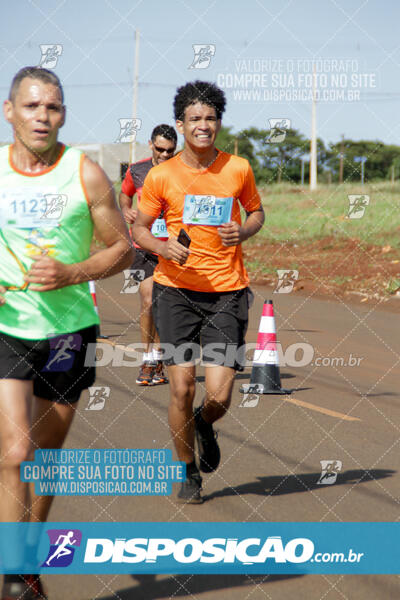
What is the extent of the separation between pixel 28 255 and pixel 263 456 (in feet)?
11.1

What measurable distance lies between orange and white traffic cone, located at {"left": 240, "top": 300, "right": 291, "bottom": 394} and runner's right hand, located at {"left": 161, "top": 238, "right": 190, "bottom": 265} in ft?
10.5

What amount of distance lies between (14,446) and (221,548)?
146cm

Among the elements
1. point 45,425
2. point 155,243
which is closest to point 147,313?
point 155,243

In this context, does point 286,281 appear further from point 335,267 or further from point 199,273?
point 199,273

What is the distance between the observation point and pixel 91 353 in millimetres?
4191

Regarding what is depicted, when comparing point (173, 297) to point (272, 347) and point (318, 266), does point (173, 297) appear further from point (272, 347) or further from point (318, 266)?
point (318, 266)

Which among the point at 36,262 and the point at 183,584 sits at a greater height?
the point at 36,262

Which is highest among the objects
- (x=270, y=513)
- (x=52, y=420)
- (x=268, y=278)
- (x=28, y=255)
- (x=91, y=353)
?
(x=28, y=255)

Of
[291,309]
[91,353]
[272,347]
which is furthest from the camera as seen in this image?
[291,309]

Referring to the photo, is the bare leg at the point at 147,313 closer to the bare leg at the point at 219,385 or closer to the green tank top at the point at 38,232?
the bare leg at the point at 219,385

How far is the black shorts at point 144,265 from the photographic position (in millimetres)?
9039

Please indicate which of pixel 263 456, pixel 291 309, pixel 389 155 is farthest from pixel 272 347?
pixel 389 155

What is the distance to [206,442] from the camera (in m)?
5.87

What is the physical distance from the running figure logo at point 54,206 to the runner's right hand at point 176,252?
1.61m
